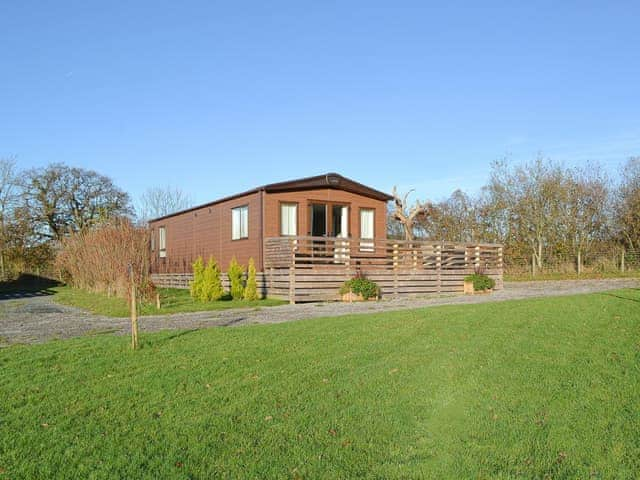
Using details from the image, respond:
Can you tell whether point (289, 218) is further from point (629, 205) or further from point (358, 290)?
point (629, 205)

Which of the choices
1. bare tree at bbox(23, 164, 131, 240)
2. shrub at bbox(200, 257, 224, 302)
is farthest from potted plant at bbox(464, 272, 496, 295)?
bare tree at bbox(23, 164, 131, 240)

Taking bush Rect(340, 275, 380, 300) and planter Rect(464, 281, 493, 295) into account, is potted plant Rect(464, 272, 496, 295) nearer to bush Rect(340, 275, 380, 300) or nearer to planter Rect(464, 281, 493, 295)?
planter Rect(464, 281, 493, 295)

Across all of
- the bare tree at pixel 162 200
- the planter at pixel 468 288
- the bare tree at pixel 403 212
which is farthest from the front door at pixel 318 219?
the bare tree at pixel 162 200

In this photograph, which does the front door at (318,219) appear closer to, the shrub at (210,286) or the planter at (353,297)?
the planter at (353,297)

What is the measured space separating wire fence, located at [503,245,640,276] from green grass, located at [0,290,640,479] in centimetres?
2109

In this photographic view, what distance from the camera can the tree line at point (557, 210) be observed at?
27.9 metres

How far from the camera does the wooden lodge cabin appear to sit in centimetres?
1508

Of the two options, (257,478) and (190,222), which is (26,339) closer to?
(257,478)

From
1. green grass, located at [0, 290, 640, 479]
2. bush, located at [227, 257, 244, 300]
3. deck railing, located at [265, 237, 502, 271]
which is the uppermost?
deck railing, located at [265, 237, 502, 271]

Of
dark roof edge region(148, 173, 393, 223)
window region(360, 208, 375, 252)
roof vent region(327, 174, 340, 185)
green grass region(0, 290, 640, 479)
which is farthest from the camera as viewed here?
window region(360, 208, 375, 252)

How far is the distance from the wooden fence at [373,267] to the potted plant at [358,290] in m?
0.34

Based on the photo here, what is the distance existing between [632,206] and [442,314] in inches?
919

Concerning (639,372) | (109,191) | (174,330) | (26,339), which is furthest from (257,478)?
(109,191)

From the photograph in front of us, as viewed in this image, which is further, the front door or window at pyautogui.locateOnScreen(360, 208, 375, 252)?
window at pyautogui.locateOnScreen(360, 208, 375, 252)
